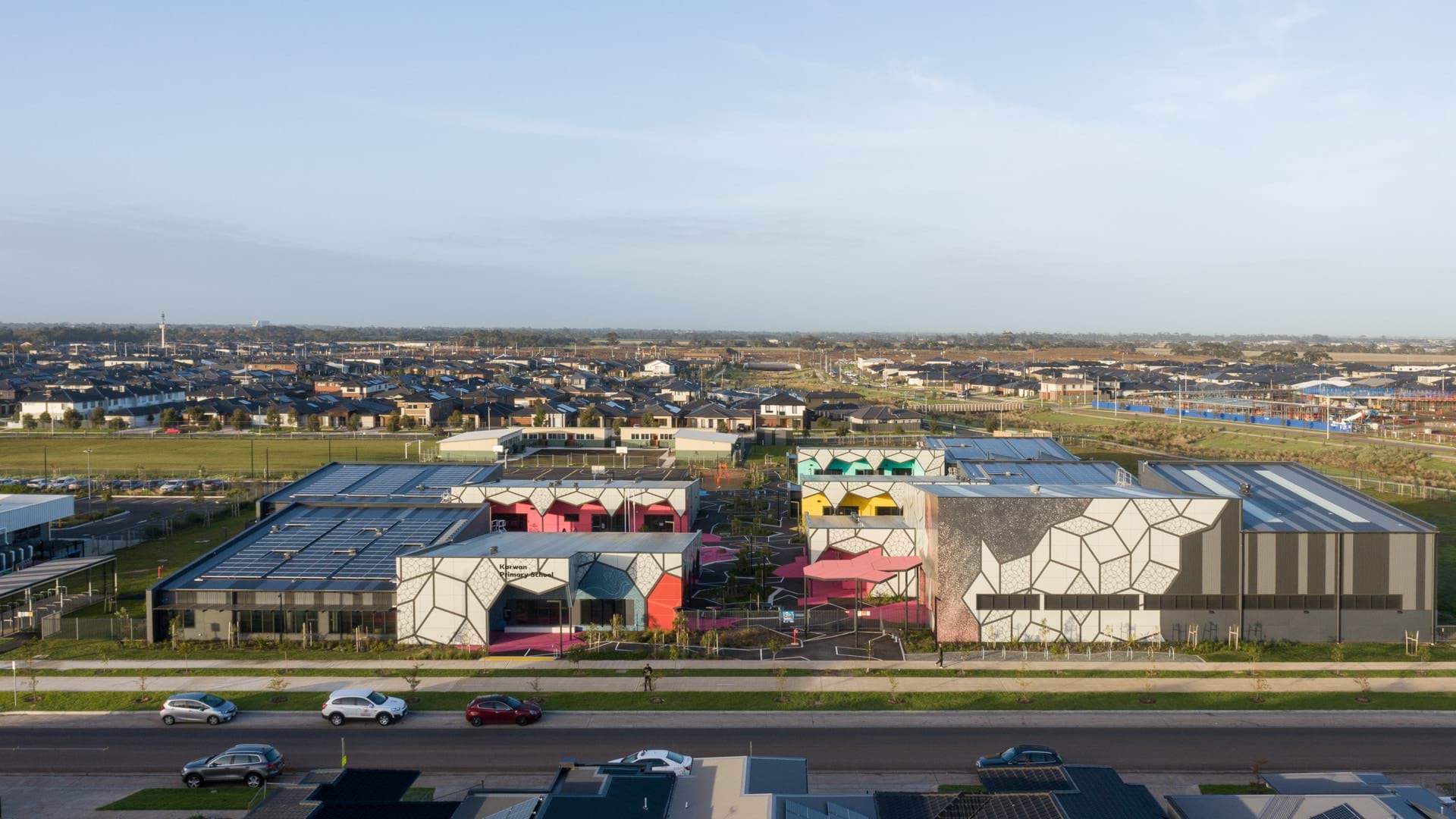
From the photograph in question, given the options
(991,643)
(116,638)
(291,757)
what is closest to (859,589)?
(991,643)

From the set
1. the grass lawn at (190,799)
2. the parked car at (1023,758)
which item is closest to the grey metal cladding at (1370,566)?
the parked car at (1023,758)

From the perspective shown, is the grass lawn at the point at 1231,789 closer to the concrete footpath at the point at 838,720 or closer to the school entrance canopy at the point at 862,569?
the concrete footpath at the point at 838,720

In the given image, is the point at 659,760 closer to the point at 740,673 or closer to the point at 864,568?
the point at 740,673

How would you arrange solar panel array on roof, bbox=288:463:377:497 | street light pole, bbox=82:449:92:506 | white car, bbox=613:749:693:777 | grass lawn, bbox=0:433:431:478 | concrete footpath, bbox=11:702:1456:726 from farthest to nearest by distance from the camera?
grass lawn, bbox=0:433:431:478, street light pole, bbox=82:449:92:506, solar panel array on roof, bbox=288:463:377:497, concrete footpath, bbox=11:702:1456:726, white car, bbox=613:749:693:777

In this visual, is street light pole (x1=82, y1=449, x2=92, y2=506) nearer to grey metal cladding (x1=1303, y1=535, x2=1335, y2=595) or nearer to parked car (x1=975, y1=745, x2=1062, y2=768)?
parked car (x1=975, y1=745, x2=1062, y2=768)

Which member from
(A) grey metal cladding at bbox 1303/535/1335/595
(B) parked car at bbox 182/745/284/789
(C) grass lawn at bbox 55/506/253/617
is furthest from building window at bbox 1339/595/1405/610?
(C) grass lawn at bbox 55/506/253/617

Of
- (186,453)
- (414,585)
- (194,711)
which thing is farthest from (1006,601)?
(186,453)
